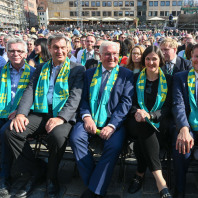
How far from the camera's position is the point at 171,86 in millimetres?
2965

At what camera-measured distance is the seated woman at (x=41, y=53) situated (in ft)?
15.2

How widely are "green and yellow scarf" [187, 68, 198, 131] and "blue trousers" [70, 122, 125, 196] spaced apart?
32.0 inches

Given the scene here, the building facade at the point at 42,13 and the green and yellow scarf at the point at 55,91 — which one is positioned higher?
the building facade at the point at 42,13

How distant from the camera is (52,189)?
261cm

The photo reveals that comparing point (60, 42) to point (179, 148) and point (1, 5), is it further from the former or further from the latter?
point (1, 5)

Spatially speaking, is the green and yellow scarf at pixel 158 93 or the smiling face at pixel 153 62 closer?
the green and yellow scarf at pixel 158 93

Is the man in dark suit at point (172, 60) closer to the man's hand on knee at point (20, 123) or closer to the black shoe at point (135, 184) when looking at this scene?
the black shoe at point (135, 184)

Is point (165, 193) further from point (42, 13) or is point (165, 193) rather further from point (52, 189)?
point (42, 13)

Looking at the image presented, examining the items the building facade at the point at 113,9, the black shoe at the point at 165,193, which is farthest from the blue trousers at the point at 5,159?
the building facade at the point at 113,9

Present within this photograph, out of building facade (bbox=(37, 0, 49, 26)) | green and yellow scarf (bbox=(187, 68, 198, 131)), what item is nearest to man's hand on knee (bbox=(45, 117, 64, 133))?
green and yellow scarf (bbox=(187, 68, 198, 131))

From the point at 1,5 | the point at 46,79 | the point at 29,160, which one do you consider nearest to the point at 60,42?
the point at 46,79

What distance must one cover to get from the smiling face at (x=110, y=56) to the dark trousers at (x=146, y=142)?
809 millimetres

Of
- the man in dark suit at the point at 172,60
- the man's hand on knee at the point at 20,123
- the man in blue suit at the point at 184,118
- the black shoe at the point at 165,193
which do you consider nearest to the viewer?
the black shoe at the point at 165,193

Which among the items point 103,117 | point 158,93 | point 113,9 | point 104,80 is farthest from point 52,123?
point 113,9
